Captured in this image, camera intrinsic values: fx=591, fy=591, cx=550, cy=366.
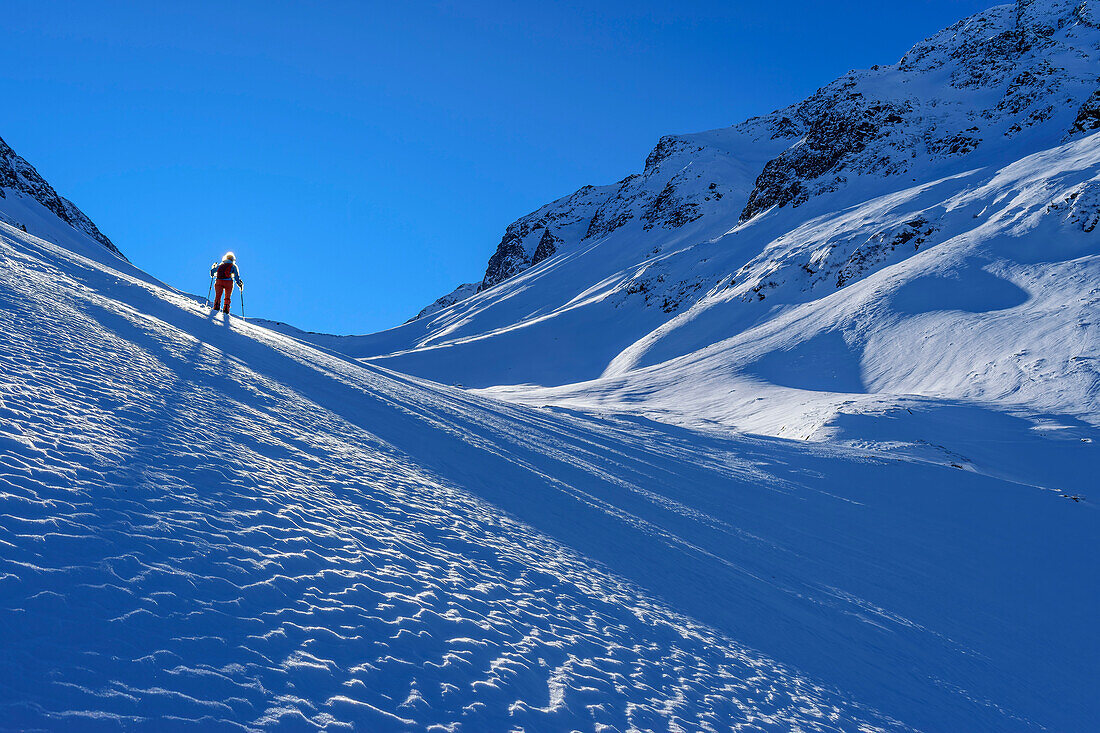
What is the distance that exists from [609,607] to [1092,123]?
159 ft

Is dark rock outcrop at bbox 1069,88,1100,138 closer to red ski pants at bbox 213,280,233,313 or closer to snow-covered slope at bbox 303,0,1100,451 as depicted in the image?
snow-covered slope at bbox 303,0,1100,451

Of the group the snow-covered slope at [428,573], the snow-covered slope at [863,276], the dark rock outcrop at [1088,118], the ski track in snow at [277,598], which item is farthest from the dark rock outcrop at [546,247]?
the ski track in snow at [277,598]

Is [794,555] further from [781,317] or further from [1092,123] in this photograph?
[1092,123]

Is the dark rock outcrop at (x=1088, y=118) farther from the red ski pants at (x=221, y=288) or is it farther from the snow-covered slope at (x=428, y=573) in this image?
the red ski pants at (x=221, y=288)

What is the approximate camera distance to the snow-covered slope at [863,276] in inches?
820

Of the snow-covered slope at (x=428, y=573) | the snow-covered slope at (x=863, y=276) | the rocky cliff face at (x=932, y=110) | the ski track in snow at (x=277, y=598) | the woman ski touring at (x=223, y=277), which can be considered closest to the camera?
the ski track in snow at (x=277, y=598)

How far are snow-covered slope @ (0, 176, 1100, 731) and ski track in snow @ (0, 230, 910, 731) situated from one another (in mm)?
21

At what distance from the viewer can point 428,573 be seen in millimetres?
4871

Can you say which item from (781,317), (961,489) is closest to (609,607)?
(961,489)

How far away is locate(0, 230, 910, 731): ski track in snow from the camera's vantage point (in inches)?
114

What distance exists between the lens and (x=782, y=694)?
4.74 meters

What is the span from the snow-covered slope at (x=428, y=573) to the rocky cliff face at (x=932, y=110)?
1720 inches

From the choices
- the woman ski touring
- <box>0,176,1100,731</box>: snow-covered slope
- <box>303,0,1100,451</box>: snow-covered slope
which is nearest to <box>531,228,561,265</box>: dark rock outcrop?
<box>303,0,1100,451</box>: snow-covered slope

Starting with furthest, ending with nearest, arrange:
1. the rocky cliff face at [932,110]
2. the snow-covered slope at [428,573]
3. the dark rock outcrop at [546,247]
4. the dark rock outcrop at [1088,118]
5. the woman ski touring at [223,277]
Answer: the dark rock outcrop at [546,247] < the rocky cliff face at [932,110] < the dark rock outcrop at [1088,118] < the woman ski touring at [223,277] < the snow-covered slope at [428,573]
